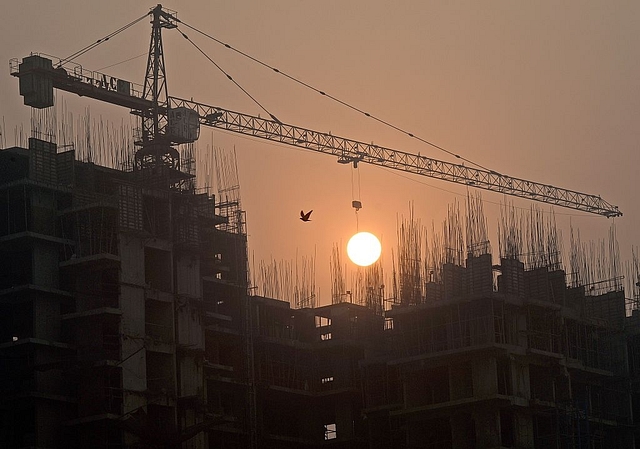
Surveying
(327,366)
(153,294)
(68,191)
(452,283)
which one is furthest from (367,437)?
(68,191)

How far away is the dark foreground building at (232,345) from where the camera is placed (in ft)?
259

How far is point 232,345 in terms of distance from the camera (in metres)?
91.7

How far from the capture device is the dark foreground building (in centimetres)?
7906

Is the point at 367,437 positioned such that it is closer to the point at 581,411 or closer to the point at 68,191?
the point at 581,411

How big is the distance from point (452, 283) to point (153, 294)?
16.9m

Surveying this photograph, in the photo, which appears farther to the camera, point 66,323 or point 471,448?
point 471,448

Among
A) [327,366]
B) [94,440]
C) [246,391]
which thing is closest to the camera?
[94,440]

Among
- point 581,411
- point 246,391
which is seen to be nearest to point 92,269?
point 246,391

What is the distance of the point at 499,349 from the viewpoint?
278 feet

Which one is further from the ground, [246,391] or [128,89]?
[128,89]

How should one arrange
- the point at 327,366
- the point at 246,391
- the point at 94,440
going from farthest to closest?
1. the point at 327,366
2. the point at 246,391
3. the point at 94,440

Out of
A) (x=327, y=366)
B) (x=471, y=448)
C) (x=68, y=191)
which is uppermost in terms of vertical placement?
(x=68, y=191)

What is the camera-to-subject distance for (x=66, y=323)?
3174 inches

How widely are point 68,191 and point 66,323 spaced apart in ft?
22.7
